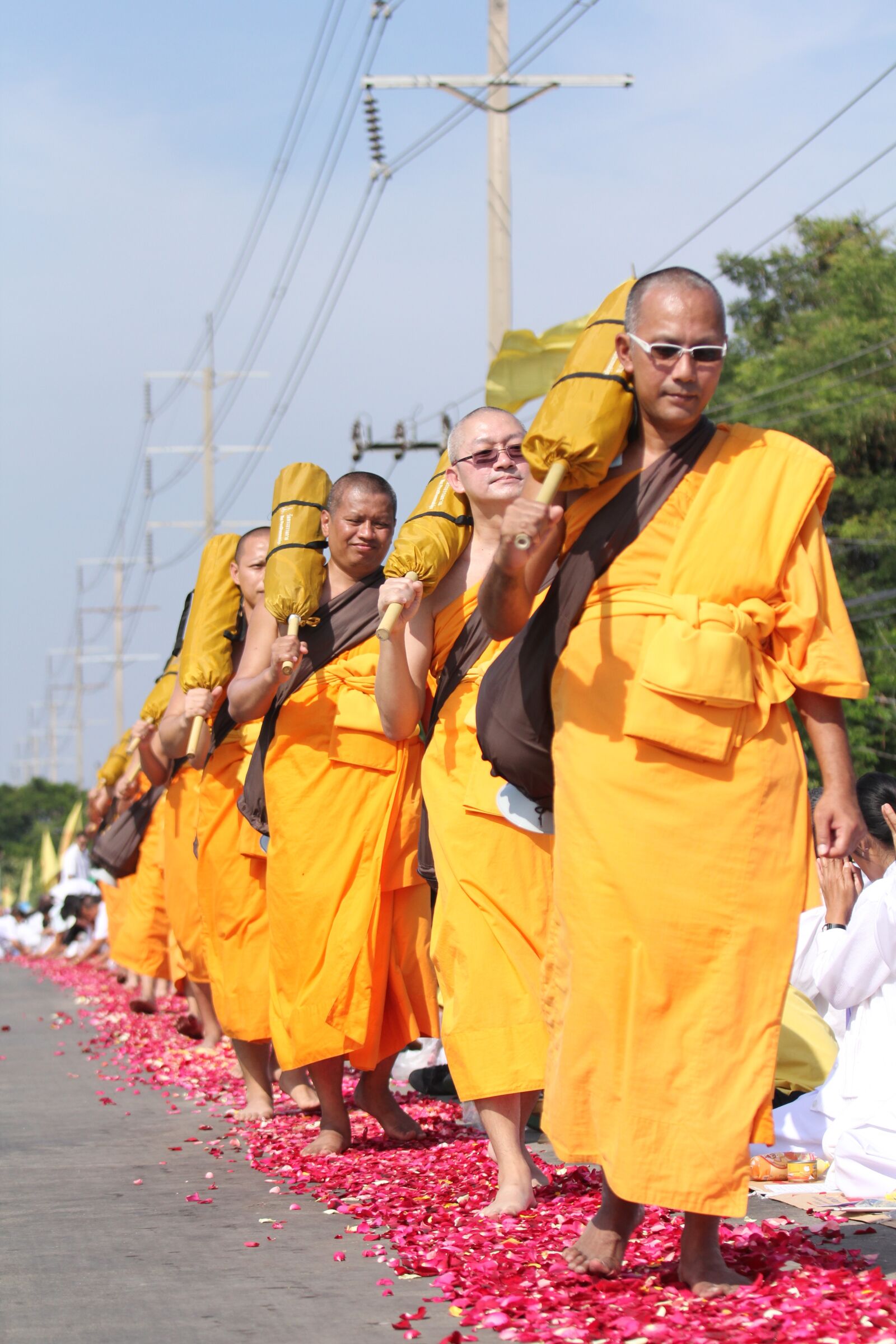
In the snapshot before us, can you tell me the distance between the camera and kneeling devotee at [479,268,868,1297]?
350cm

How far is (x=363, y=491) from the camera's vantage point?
6.29 meters

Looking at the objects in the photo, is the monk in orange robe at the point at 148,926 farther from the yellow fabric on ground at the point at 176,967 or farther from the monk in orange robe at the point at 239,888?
the monk in orange robe at the point at 239,888

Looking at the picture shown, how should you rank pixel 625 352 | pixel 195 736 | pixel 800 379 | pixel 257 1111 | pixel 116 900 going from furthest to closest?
pixel 800 379 < pixel 116 900 < pixel 257 1111 < pixel 195 736 < pixel 625 352

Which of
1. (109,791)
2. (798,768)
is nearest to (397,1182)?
(798,768)

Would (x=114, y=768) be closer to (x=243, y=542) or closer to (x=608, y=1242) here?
(x=243, y=542)

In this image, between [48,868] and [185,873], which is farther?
[48,868]

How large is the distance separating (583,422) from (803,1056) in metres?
3.15

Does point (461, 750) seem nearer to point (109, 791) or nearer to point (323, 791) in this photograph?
point (323, 791)

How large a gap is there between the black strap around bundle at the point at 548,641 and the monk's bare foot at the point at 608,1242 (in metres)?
0.99

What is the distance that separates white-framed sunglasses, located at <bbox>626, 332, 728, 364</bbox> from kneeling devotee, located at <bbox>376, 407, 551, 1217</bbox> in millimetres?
903

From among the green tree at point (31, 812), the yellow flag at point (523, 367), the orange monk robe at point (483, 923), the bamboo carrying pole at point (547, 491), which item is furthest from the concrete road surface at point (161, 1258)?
the green tree at point (31, 812)

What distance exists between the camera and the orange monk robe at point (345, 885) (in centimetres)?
593

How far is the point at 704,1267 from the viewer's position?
3.57m

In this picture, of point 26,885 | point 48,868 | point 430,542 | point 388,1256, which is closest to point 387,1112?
point 388,1256
